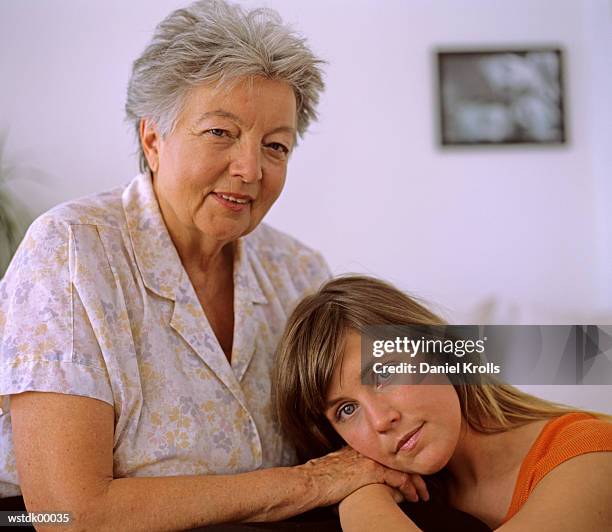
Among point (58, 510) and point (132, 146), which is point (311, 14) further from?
point (58, 510)

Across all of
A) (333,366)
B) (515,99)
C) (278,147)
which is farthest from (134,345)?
(515,99)

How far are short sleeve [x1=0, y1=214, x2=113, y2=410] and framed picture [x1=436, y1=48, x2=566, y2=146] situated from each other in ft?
2.73

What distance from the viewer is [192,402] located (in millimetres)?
1375

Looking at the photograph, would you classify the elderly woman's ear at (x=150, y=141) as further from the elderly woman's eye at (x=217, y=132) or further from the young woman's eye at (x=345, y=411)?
the young woman's eye at (x=345, y=411)

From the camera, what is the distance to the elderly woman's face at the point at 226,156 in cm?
139

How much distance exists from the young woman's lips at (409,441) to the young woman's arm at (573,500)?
0.21 metres

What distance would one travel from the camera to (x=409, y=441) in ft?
4.30

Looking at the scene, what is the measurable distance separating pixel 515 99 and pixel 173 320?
810 mm

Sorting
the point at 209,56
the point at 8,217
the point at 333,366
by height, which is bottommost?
the point at 333,366

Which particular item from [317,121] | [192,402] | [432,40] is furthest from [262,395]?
[432,40]

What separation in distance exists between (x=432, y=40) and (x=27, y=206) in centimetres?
94

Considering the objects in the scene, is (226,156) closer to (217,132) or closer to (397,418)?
(217,132)

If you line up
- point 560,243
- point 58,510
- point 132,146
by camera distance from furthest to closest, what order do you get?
point 132,146
point 560,243
point 58,510

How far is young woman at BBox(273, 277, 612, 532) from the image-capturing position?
1.17m
